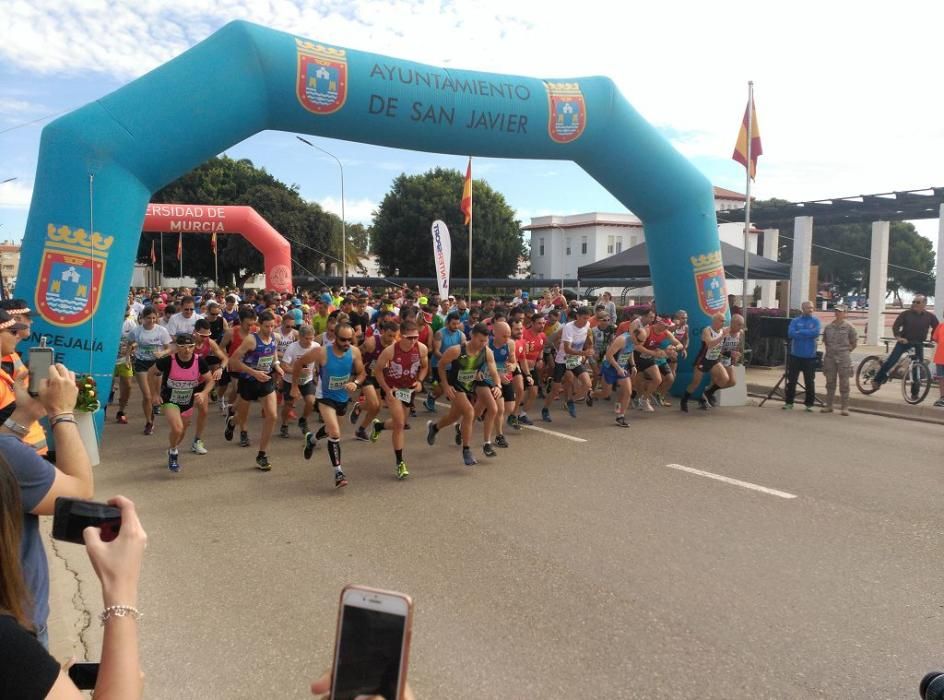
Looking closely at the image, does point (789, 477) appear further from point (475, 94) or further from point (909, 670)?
point (475, 94)

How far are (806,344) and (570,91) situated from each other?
18.2 feet

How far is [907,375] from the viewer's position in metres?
12.1

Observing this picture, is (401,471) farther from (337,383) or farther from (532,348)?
(532,348)

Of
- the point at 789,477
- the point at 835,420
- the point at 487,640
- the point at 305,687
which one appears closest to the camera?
the point at 305,687

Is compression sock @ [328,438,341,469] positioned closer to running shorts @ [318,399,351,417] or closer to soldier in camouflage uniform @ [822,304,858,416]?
running shorts @ [318,399,351,417]

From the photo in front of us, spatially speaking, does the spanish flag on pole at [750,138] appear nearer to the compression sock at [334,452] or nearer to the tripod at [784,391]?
the tripod at [784,391]

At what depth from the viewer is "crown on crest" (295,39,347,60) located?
9.53 meters

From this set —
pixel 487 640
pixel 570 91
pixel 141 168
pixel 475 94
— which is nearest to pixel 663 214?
pixel 570 91

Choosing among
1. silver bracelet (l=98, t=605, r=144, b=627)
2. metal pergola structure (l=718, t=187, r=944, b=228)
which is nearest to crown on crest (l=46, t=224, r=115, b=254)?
silver bracelet (l=98, t=605, r=144, b=627)

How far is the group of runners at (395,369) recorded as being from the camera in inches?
317

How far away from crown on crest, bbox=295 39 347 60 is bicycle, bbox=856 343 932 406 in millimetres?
10312

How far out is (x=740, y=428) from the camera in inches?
405

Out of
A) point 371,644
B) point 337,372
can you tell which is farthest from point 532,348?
point 371,644

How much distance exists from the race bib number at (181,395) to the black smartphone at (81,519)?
6671 mm
